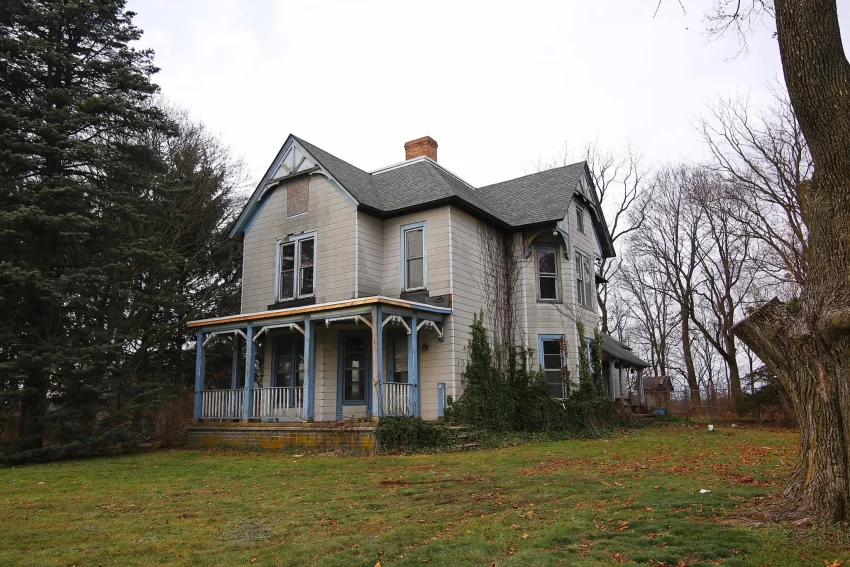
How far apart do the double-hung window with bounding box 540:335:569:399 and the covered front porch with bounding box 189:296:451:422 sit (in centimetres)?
400

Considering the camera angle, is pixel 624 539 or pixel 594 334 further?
pixel 594 334

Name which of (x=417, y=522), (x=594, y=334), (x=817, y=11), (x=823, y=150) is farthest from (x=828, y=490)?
(x=594, y=334)

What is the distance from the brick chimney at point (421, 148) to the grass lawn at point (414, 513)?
12.1 meters

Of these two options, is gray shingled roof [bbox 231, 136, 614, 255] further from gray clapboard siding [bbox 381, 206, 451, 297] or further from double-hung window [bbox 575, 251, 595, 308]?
double-hung window [bbox 575, 251, 595, 308]

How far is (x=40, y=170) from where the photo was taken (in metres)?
15.5

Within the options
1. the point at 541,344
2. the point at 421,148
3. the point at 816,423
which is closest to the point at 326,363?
the point at 541,344

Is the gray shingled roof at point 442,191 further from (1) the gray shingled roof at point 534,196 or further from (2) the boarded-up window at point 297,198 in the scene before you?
(2) the boarded-up window at point 297,198

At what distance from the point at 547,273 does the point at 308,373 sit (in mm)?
8232

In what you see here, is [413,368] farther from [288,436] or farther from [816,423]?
[816,423]

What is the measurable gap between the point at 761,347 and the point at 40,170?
53.6 ft

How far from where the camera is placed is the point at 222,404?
17.3 meters

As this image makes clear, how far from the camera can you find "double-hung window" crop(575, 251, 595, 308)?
20.2 m

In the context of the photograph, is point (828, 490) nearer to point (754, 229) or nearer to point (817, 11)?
Answer: point (817, 11)

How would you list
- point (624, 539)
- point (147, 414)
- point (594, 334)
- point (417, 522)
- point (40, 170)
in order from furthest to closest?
point (594, 334), point (147, 414), point (40, 170), point (417, 522), point (624, 539)
